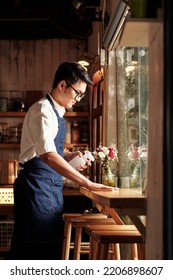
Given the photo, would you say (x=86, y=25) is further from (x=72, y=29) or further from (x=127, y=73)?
(x=127, y=73)

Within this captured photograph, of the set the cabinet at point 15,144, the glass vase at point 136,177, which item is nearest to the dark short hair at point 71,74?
the glass vase at point 136,177

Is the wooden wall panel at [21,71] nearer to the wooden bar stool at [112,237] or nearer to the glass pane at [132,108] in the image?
the glass pane at [132,108]

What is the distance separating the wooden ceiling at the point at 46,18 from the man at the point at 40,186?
8.01ft

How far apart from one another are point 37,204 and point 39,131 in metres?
0.53

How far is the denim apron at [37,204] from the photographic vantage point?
377 cm

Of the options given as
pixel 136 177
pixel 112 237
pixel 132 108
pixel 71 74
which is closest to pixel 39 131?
pixel 71 74

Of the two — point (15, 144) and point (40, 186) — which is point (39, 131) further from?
point (15, 144)

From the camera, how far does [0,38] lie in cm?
785

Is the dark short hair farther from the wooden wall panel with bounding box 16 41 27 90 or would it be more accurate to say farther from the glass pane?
the wooden wall panel with bounding box 16 41 27 90

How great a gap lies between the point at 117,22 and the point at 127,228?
2.04m

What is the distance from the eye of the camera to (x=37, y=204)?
3797mm
